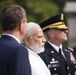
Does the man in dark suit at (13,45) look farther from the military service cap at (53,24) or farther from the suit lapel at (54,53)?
the military service cap at (53,24)

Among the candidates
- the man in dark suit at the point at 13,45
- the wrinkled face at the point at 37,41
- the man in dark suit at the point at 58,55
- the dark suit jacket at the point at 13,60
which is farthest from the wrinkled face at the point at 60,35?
the dark suit jacket at the point at 13,60

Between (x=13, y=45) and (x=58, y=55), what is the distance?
201 centimetres

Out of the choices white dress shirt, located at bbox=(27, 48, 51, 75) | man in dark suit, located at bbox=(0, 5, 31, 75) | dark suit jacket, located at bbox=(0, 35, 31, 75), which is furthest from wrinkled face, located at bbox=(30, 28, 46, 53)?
A: dark suit jacket, located at bbox=(0, 35, 31, 75)

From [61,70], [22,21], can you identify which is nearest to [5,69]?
[22,21]

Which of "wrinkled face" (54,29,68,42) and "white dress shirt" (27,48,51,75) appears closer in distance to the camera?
"white dress shirt" (27,48,51,75)

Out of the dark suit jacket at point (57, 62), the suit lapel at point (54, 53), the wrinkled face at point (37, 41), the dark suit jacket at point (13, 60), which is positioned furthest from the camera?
the suit lapel at point (54, 53)

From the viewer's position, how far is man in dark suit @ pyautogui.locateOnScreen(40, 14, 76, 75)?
21.7 feet

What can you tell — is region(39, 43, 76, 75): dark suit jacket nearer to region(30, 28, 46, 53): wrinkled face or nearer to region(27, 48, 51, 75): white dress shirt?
region(30, 28, 46, 53): wrinkled face

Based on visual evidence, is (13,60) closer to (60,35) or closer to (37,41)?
(37,41)

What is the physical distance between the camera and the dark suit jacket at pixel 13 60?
4.70m

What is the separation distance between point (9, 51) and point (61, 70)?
6.42ft

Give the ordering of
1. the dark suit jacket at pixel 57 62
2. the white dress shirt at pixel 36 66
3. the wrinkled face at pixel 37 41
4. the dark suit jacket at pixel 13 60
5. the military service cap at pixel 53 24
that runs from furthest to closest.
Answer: the military service cap at pixel 53 24 < the dark suit jacket at pixel 57 62 < the wrinkled face at pixel 37 41 < the white dress shirt at pixel 36 66 < the dark suit jacket at pixel 13 60

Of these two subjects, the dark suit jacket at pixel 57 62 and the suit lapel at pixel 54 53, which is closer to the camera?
the dark suit jacket at pixel 57 62

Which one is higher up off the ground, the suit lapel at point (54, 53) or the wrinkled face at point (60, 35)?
the wrinkled face at point (60, 35)
